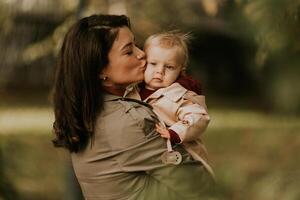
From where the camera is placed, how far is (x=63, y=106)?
1.88 meters

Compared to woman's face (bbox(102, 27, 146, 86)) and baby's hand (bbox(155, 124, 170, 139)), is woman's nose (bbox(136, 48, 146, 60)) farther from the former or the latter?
baby's hand (bbox(155, 124, 170, 139))

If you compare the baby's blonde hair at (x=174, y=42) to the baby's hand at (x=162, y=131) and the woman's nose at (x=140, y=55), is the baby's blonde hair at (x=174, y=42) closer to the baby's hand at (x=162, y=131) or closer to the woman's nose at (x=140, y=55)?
Result: the woman's nose at (x=140, y=55)

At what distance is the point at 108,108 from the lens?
6.06 ft

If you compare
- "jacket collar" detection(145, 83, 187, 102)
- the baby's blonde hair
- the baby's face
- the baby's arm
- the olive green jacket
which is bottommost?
the olive green jacket

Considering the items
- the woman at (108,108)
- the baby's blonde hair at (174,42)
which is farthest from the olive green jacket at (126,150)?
the baby's blonde hair at (174,42)

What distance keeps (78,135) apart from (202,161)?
294 millimetres

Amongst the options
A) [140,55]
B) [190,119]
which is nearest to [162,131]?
[190,119]

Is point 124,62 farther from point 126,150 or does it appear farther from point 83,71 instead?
point 126,150

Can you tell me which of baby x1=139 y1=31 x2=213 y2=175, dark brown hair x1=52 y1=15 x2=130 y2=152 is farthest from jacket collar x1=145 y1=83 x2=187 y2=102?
dark brown hair x1=52 y1=15 x2=130 y2=152

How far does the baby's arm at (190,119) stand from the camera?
1.75 meters

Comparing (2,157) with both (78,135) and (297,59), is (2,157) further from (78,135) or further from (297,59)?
(297,59)

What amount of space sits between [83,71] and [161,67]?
179mm

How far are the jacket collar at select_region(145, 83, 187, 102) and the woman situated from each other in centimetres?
4

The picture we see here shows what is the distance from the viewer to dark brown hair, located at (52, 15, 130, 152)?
1.81 meters
